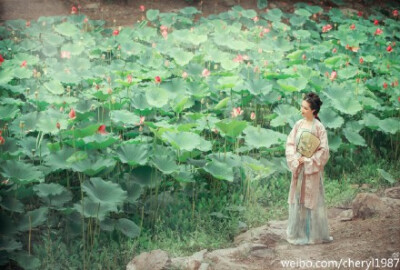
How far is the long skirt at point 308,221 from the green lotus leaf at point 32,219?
77.3 inches

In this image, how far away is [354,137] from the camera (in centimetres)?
619

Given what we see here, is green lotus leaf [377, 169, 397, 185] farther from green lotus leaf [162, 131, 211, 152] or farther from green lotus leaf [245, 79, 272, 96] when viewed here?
green lotus leaf [162, 131, 211, 152]

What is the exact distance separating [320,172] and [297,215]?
39cm

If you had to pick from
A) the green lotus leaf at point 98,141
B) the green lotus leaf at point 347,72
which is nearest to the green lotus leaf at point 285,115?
the green lotus leaf at point 347,72

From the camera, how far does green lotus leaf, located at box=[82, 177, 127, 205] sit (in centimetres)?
449

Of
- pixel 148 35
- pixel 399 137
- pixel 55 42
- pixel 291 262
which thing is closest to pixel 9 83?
pixel 55 42

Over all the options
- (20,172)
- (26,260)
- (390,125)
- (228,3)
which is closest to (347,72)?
(390,125)

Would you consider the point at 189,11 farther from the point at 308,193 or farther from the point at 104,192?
the point at 308,193

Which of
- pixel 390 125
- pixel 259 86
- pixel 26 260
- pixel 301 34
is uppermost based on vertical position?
pixel 301 34

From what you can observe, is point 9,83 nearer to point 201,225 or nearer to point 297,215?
point 201,225

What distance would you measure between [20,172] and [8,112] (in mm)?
1221

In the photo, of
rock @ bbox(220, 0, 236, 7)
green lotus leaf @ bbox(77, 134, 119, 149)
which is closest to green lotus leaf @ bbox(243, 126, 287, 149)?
green lotus leaf @ bbox(77, 134, 119, 149)

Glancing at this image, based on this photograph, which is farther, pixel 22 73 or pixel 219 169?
pixel 22 73

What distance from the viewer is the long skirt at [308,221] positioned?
439 cm
